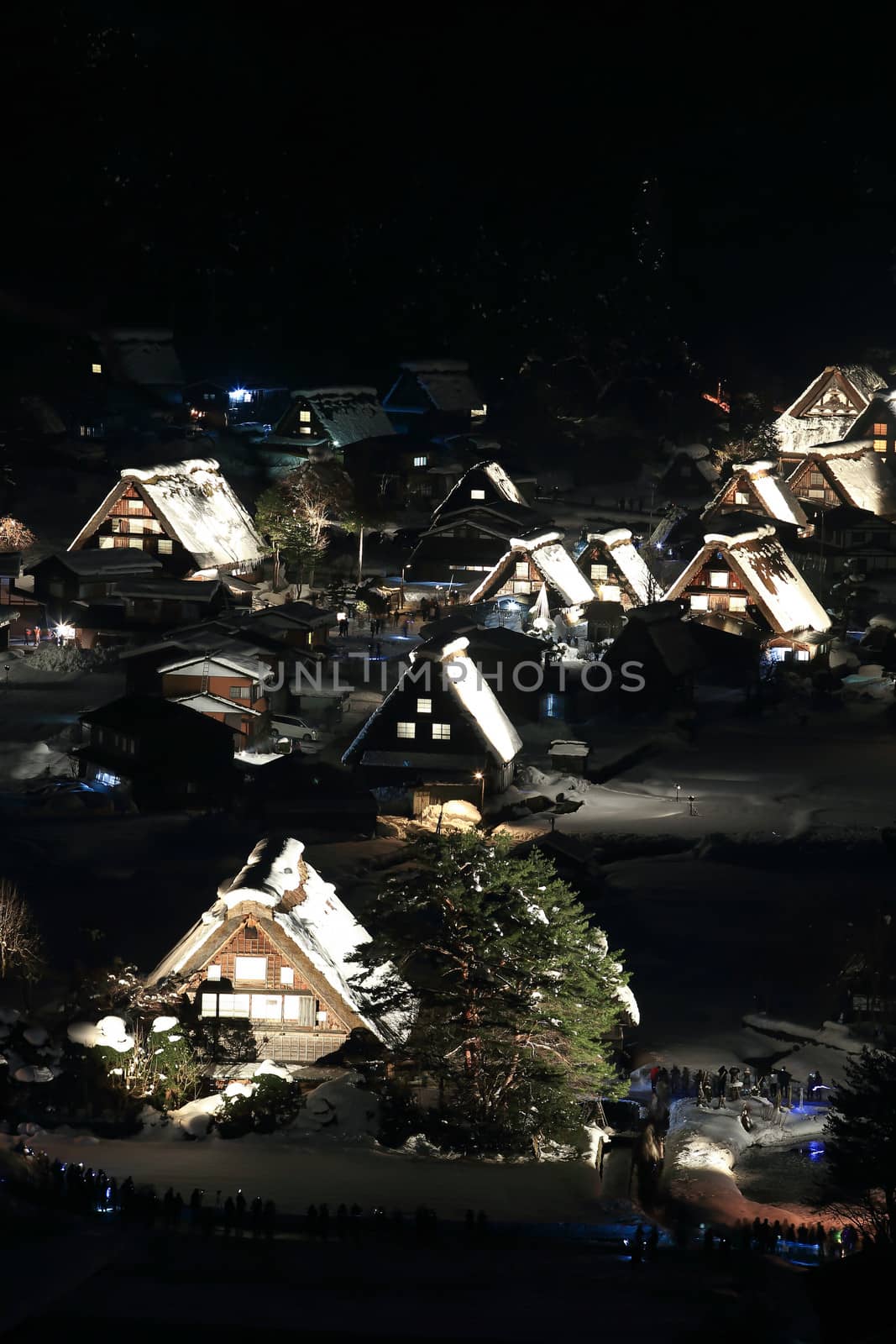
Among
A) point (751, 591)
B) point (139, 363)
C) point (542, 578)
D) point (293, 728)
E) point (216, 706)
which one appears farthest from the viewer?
point (139, 363)

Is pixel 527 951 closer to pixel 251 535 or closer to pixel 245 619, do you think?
pixel 245 619

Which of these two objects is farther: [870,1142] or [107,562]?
[107,562]

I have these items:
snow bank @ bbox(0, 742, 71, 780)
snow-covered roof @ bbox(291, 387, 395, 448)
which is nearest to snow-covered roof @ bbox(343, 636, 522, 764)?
snow bank @ bbox(0, 742, 71, 780)

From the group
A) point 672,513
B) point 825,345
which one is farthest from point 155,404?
point 825,345

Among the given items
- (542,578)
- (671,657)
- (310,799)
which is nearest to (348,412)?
(542,578)

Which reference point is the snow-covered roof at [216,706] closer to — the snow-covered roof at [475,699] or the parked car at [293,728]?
the parked car at [293,728]

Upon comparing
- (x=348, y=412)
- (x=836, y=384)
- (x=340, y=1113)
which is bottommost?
(x=340, y=1113)

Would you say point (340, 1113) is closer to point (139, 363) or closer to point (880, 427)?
point (880, 427)
